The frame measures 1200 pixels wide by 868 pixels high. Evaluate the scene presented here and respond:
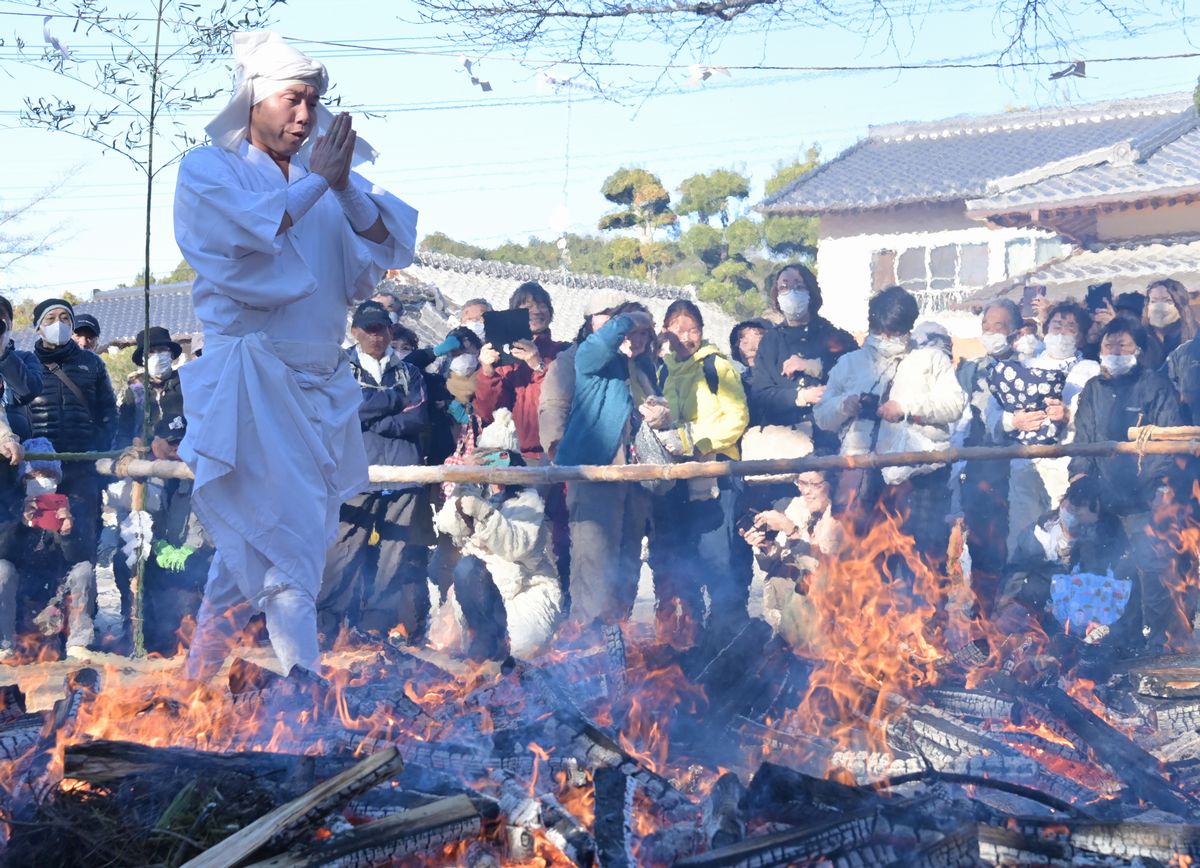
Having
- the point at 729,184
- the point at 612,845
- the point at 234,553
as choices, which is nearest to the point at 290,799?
the point at 612,845

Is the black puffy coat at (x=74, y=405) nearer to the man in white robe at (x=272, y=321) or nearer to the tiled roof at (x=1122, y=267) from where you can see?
the man in white robe at (x=272, y=321)

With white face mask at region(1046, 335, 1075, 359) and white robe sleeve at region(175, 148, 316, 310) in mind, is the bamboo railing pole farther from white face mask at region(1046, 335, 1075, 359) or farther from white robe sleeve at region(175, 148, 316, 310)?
white face mask at region(1046, 335, 1075, 359)

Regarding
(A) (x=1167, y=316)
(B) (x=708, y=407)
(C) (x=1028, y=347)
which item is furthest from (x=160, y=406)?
(A) (x=1167, y=316)

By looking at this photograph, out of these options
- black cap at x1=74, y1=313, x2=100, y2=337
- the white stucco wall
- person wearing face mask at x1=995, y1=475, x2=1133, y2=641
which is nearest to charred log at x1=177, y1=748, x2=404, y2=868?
person wearing face mask at x1=995, y1=475, x2=1133, y2=641

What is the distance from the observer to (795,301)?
8.48 m

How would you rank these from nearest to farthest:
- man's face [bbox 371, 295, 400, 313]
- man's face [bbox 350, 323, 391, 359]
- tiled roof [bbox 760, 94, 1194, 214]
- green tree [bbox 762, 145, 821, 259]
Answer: man's face [bbox 350, 323, 391, 359]
man's face [bbox 371, 295, 400, 313]
tiled roof [bbox 760, 94, 1194, 214]
green tree [bbox 762, 145, 821, 259]

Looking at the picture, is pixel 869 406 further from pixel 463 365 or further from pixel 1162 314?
pixel 1162 314

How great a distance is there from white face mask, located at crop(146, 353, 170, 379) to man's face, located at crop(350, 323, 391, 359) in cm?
234

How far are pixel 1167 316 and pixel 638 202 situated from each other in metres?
24.9

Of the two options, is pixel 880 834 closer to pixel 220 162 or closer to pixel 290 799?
pixel 290 799

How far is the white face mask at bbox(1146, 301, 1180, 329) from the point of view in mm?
9516

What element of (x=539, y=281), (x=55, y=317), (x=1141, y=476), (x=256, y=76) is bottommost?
(x=1141, y=476)

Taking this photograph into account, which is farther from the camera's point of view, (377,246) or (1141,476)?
(1141,476)

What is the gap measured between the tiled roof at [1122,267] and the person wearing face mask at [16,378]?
1192 centimetres
